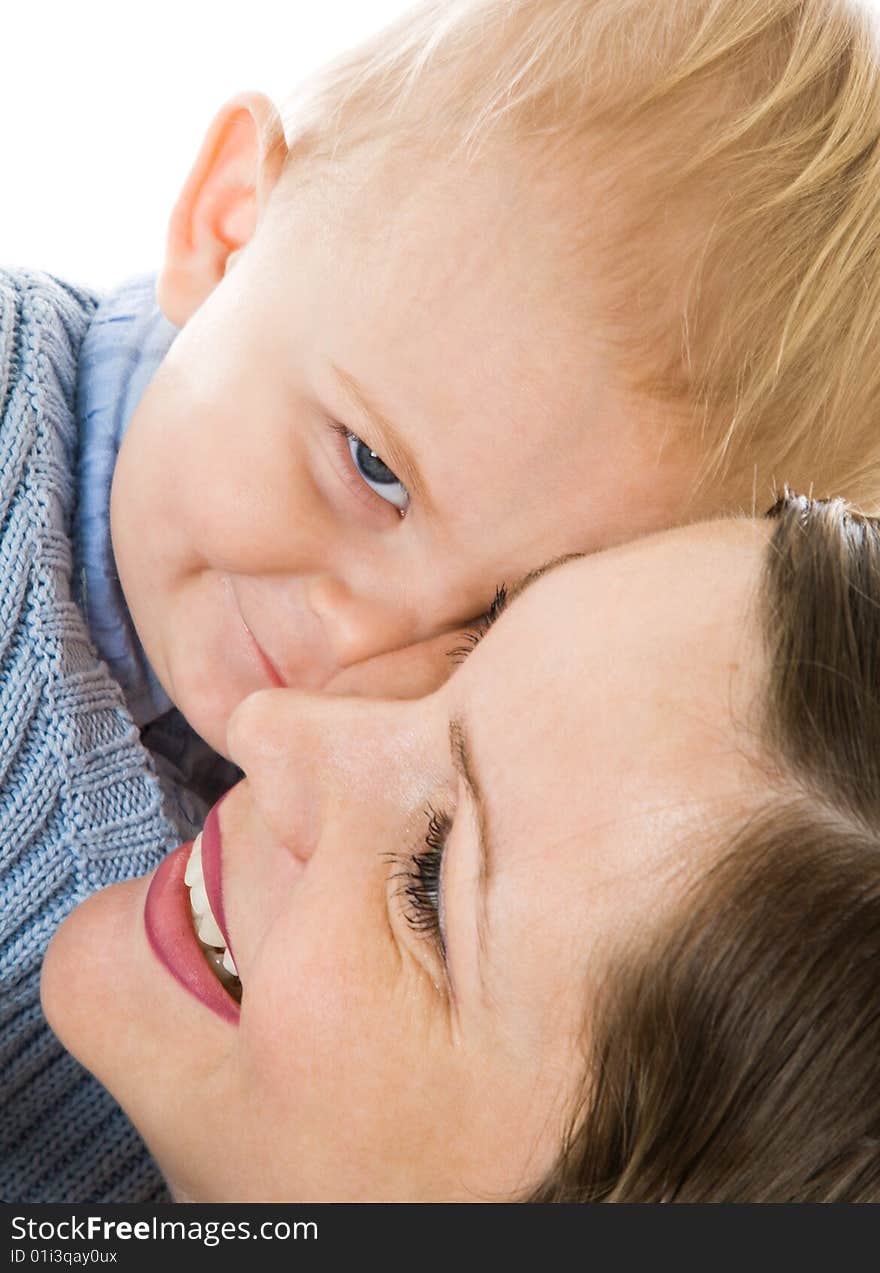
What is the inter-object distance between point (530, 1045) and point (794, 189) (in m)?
0.68

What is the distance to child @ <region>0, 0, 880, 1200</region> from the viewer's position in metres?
0.98

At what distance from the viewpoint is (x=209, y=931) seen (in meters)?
0.96

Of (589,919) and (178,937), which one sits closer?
(589,919)

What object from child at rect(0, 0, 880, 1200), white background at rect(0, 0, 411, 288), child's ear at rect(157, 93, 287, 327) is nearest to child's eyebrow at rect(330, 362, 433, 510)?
child at rect(0, 0, 880, 1200)

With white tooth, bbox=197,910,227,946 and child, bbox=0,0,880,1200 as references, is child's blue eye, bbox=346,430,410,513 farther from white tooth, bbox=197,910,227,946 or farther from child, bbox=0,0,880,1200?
white tooth, bbox=197,910,227,946

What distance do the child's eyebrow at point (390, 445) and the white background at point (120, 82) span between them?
0.94m

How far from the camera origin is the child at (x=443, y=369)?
985 mm

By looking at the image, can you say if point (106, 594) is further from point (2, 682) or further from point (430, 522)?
point (430, 522)

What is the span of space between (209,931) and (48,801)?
219mm

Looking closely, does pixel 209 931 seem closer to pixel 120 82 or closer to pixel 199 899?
pixel 199 899

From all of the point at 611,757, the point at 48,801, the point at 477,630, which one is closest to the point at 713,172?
the point at 477,630

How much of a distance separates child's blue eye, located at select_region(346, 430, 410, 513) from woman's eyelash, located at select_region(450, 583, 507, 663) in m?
0.11

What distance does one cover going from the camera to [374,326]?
1.02 metres

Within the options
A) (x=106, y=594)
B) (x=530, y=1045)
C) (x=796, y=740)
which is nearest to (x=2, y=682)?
(x=106, y=594)
